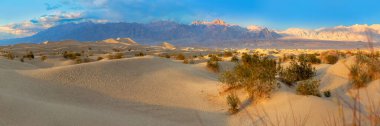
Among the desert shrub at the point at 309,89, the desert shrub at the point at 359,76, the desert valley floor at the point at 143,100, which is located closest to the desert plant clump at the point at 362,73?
the desert shrub at the point at 359,76

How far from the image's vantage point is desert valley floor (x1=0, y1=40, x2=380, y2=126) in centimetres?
833

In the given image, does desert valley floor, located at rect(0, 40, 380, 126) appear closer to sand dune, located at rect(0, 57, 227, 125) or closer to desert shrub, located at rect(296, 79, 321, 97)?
sand dune, located at rect(0, 57, 227, 125)

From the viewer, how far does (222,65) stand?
23.3 meters

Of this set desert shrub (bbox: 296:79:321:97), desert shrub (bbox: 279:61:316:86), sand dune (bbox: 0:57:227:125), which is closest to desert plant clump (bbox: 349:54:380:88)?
desert shrub (bbox: 296:79:321:97)

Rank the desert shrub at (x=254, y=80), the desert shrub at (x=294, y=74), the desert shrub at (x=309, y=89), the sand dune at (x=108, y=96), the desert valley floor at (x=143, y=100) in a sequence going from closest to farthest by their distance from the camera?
the sand dune at (x=108, y=96) → the desert valley floor at (x=143, y=100) → the desert shrub at (x=309, y=89) → the desert shrub at (x=254, y=80) → the desert shrub at (x=294, y=74)

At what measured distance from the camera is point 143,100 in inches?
487

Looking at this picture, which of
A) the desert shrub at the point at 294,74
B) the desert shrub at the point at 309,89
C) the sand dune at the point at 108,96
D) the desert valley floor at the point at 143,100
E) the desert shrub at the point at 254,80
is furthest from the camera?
the desert shrub at the point at 294,74

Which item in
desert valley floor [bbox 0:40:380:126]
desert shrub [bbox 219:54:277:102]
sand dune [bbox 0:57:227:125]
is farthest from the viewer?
desert shrub [bbox 219:54:277:102]

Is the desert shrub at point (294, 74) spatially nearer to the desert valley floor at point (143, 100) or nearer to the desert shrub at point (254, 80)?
the desert valley floor at point (143, 100)

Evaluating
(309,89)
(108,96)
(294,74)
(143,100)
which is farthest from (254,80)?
(108,96)

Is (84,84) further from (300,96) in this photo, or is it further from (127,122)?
(300,96)

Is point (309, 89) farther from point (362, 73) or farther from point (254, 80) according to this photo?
point (362, 73)

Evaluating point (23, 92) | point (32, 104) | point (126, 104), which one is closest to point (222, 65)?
point (126, 104)

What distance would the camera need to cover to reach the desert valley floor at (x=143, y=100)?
8.33 metres
